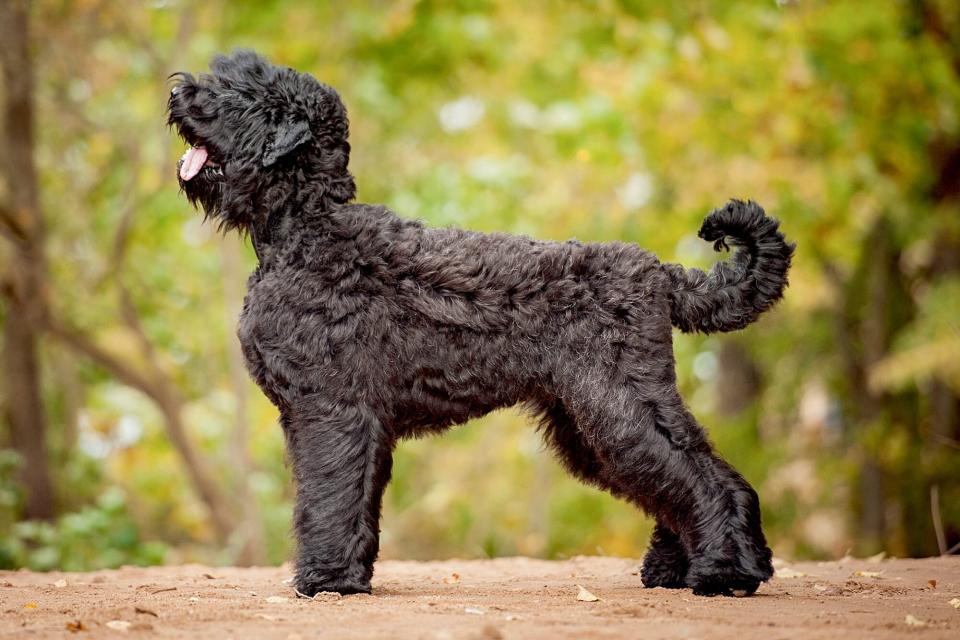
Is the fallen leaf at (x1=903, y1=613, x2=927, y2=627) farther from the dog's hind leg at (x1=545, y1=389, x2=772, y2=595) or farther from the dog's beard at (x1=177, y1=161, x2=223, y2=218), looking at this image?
the dog's beard at (x1=177, y1=161, x2=223, y2=218)

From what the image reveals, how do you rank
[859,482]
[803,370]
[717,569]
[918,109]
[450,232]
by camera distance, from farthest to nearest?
[803,370] < [859,482] < [918,109] < [450,232] < [717,569]

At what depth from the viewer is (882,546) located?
1255 centimetres

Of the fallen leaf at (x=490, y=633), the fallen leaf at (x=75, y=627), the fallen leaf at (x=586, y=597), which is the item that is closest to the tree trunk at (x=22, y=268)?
the fallen leaf at (x=75, y=627)

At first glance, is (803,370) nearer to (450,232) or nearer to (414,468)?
(414,468)

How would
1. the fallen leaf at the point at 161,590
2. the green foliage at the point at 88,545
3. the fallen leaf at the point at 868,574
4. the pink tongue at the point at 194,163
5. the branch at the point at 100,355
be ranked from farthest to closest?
the branch at the point at 100,355, the green foliage at the point at 88,545, the fallen leaf at the point at 868,574, the fallen leaf at the point at 161,590, the pink tongue at the point at 194,163

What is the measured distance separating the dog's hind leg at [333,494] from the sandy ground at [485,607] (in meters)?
0.14

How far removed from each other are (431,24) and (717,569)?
9691mm

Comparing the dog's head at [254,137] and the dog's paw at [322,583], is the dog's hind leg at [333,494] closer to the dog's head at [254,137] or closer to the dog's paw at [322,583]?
the dog's paw at [322,583]

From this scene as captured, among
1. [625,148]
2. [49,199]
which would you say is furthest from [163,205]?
[625,148]

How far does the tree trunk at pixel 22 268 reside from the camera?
11.6m

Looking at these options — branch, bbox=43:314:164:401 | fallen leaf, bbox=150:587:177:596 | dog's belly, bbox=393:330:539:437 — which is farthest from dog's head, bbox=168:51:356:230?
branch, bbox=43:314:164:401

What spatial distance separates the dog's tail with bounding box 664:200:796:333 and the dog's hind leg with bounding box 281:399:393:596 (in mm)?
1611

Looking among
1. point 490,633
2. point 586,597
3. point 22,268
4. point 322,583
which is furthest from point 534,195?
point 490,633

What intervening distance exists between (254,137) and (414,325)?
1.13 metres
